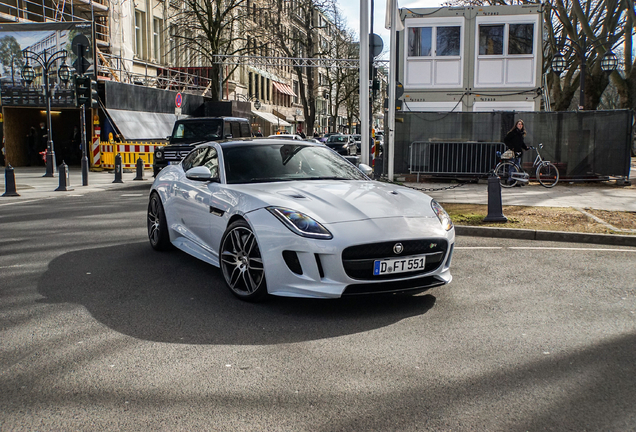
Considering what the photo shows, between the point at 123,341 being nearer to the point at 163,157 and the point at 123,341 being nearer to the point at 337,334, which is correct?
the point at 337,334

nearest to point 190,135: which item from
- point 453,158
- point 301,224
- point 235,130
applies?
point 235,130

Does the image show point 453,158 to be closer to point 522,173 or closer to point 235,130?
point 522,173

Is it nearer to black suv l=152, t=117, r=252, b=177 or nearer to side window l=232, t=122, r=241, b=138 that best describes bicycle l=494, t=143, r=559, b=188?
black suv l=152, t=117, r=252, b=177

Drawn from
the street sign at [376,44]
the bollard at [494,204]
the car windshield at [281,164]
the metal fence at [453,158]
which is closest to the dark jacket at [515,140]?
the metal fence at [453,158]

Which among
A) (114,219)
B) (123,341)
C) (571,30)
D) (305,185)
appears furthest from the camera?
(571,30)

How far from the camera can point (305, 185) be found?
6.04 metres

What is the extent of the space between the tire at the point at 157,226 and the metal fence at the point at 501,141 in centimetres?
1086

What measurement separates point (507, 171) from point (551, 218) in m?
6.20

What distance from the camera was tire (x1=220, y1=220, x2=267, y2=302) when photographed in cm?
533

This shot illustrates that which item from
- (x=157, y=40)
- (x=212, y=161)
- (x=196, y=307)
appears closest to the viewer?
(x=196, y=307)

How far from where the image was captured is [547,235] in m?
9.28

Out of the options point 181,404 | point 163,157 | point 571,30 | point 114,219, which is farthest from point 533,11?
point 181,404

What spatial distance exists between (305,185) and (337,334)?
1.81 metres

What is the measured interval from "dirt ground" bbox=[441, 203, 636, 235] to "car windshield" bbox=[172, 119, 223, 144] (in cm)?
917
